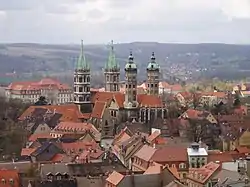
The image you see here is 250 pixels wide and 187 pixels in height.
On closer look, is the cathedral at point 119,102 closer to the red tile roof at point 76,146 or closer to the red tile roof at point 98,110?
the red tile roof at point 98,110

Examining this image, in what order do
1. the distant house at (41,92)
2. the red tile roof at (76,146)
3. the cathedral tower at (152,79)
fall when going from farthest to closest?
the distant house at (41,92), the cathedral tower at (152,79), the red tile roof at (76,146)

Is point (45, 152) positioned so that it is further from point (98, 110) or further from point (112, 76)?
point (112, 76)

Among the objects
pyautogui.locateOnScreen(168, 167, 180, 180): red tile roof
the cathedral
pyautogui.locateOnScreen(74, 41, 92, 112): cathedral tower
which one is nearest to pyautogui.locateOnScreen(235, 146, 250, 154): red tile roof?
pyautogui.locateOnScreen(168, 167, 180, 180): red tile roof

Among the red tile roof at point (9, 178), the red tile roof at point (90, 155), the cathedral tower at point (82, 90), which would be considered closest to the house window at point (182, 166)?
the red tile roof at point (90, 155)

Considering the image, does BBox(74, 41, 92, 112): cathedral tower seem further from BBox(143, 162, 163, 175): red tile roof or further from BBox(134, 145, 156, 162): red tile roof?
BBox(143, 162, 163, 175): red tile roof

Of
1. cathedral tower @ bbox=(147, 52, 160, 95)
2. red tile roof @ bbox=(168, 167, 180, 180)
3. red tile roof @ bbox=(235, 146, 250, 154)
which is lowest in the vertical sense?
red tile roof @ bbox=(235, 146, 250, 154)

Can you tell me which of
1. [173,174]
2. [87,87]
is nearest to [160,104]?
[87,87]

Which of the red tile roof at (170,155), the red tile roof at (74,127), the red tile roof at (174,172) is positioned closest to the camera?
the red tile roof at (174,172)
